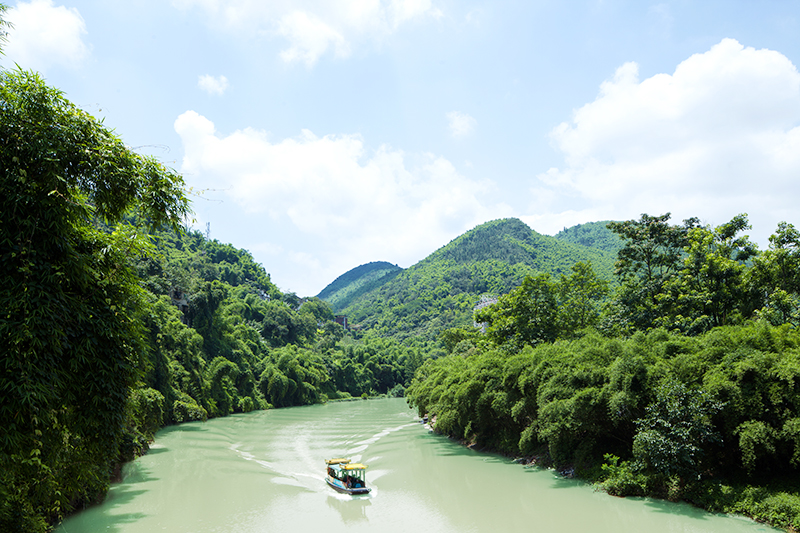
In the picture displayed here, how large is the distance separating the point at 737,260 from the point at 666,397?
30.8 ft

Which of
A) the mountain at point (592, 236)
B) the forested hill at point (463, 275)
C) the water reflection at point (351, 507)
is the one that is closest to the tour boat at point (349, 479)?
the water reflection at point (351, 507)

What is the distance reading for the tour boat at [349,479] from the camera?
16953 millimetres

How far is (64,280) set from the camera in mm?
5133

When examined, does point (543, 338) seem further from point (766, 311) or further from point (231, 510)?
point (231, 510)

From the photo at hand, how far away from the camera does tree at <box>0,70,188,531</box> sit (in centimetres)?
462

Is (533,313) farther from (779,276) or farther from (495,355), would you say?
(779,276)

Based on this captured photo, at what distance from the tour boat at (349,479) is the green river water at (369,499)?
14.2 inches

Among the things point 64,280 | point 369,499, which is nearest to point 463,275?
point 369,499

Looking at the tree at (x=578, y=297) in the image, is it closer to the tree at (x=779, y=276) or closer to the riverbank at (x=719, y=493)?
the tree at (x=779, y=276)

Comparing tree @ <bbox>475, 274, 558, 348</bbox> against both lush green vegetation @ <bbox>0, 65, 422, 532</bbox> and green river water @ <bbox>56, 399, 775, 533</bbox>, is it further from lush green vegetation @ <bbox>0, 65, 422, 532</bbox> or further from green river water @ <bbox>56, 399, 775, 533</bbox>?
lush green vegetation @ <bbox>0, 65, 422, 532</bbox>

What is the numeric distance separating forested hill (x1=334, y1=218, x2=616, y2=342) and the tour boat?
264 feet

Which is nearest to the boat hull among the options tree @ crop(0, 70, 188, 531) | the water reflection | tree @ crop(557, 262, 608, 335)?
the water reflection

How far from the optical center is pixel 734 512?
12.3 meters

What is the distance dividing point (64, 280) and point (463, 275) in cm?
12522
